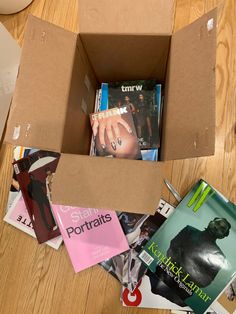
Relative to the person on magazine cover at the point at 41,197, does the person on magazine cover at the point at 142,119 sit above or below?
above

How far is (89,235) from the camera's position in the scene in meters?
0.95

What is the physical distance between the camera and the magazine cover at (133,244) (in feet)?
3.02

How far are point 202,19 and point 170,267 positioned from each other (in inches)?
27.7

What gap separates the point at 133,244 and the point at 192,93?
1.78ft

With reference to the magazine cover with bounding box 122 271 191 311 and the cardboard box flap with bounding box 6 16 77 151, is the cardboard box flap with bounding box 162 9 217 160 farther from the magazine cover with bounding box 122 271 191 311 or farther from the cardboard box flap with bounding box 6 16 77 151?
the magazine cover with bounding box 122 271 191 311

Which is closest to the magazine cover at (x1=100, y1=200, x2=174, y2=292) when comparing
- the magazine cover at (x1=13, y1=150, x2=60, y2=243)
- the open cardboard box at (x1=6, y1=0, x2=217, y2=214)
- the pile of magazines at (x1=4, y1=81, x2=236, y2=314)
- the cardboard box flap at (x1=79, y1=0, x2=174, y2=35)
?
the pile of magazines at (x1=4, y1=81, x2=236, y2=314)

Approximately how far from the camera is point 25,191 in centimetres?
99

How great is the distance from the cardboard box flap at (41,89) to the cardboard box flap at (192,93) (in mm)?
248

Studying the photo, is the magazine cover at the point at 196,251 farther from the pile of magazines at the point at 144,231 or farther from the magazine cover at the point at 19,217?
the magazine cover at the point at 19,217

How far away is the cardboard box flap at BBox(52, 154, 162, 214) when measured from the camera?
0.58 metres

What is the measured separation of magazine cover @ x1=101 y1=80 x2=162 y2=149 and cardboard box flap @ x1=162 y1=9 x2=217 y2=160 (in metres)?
0.16

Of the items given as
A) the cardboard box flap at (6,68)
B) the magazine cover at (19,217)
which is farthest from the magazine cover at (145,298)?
the cardboard box flap at (6,68)

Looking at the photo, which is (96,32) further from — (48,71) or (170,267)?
(170,267)

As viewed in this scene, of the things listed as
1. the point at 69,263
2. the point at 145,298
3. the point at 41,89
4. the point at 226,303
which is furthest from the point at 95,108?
the point at 226,303
